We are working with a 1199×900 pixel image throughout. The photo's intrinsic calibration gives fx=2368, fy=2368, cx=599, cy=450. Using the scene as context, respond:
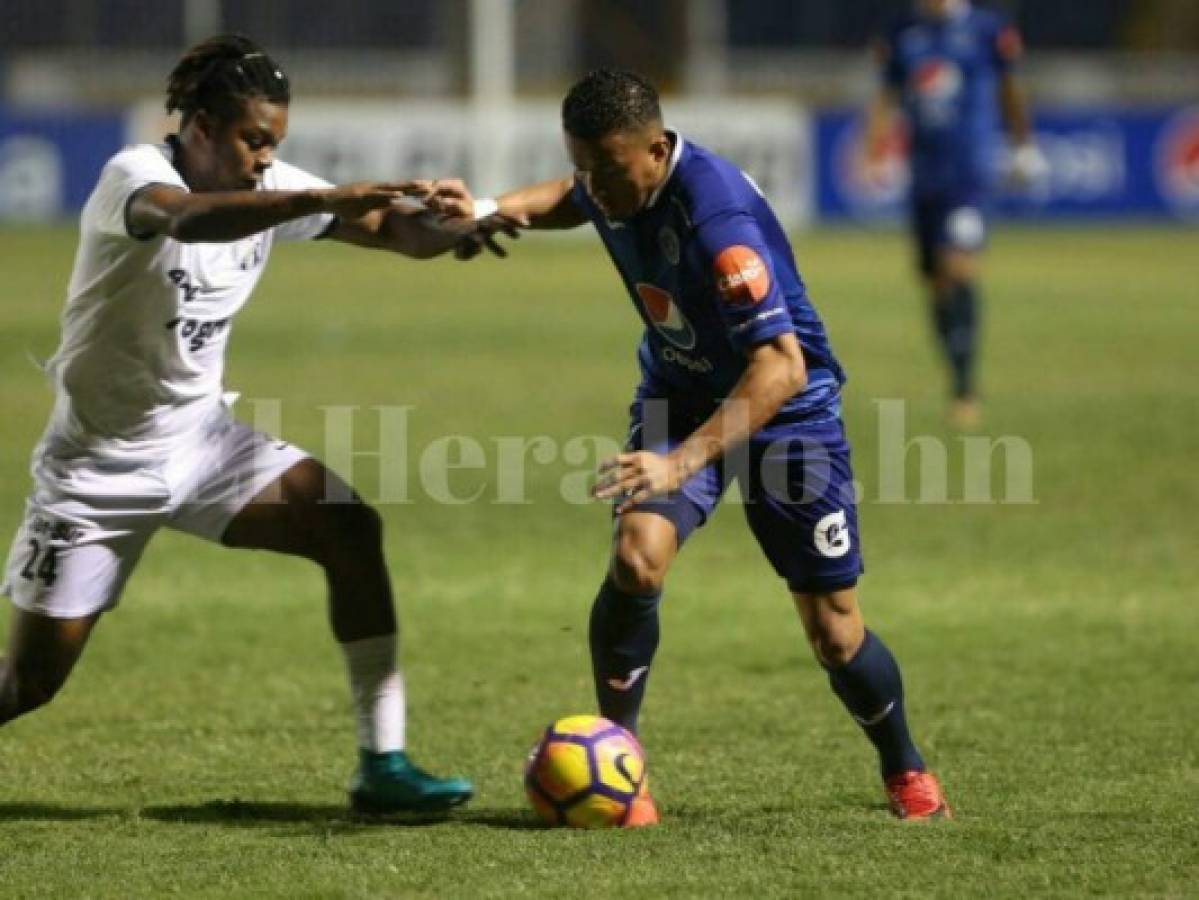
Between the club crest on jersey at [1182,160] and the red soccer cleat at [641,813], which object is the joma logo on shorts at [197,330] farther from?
the club crest on jersey at [1182,160]

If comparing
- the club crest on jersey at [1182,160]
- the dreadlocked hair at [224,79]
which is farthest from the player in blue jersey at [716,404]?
the club crest on jersey at [1182,160]

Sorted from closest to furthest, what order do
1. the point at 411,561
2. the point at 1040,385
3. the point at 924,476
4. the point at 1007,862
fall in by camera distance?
the point at 1007,862 < the point at 411,561 < the point at 924,476 < the point at 1040,385

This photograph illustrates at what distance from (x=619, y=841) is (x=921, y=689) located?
2431mm

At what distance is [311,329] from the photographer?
2070cm

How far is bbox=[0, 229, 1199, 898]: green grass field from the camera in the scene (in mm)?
5562

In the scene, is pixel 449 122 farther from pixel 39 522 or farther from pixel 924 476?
pixel 39 522

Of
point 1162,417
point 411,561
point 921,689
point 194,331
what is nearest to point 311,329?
point 1162,417

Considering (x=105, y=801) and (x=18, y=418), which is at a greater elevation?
(x=105, y=801)

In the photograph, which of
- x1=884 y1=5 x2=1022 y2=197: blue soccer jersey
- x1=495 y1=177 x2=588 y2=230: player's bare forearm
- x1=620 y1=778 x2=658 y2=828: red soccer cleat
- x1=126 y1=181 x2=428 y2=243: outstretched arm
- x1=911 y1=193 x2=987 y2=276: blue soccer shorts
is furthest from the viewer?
x1=884 y1=5 x2=1022 y2=197: blue soccer jersey

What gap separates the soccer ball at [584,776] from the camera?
19.3 feet

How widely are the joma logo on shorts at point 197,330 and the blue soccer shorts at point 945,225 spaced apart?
9475mm

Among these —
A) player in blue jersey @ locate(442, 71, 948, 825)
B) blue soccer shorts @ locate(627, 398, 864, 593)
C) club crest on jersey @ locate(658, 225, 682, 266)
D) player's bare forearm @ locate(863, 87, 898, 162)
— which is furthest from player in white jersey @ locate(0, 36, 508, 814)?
player's bare forearm @ locate(863, 87, 898, 162)

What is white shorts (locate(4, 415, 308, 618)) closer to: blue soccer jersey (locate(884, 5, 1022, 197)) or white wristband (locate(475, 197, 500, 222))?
white wristband (locate(475, 197, 500, 222))

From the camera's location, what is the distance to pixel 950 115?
15461mm
